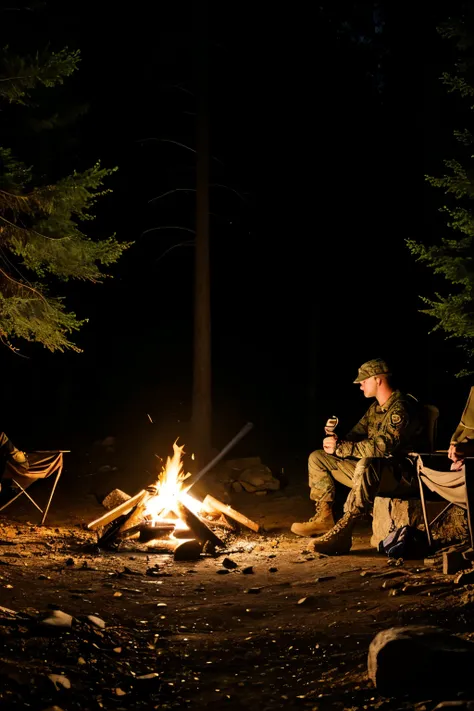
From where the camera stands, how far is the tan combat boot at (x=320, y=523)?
8.48 metres

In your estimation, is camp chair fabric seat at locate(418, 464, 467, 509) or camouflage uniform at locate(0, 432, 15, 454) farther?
camouflage uniform at locate(0, 432, 15, 454)

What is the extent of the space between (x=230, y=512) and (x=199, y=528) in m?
0.96

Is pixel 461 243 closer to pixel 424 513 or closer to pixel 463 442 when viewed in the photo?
pixel 463 442

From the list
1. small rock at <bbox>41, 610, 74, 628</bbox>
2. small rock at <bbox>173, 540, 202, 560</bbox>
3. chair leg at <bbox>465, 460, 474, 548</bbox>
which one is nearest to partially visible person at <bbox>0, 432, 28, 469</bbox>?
small rock at <bbox>173, 540, 202, 560</bbox>

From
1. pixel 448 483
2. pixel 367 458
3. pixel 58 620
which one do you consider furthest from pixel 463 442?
pixel 58 620

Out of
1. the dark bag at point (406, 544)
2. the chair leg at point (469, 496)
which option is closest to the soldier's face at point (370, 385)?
the dark bag at point (406, 544)

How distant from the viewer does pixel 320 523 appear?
8492 mm

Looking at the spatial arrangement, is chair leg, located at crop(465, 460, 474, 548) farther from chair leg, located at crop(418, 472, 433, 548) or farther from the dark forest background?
the dark forest background

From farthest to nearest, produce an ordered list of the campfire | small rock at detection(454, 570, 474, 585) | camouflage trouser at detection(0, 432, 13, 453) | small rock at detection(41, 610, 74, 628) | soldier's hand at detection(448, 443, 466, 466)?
camouflage trouser at detection(0, 432, 13, 453) → the campfire → soldier's hand at detection(448, 443, 466, 466) → small rock at detection(454, 570, 474, 585) → small rock at detection(41, 610, 74, 628)

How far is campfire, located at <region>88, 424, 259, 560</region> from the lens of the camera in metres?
8.19

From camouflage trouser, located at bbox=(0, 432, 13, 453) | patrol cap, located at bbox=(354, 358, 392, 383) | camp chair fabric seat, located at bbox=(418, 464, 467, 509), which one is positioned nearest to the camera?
camp chair fabric seat, located at bbox=(418, 464, 467, 509)

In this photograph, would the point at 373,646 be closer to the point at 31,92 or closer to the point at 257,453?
the point at 31,92

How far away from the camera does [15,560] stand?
6.92 m

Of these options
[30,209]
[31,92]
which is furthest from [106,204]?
[30,209]
